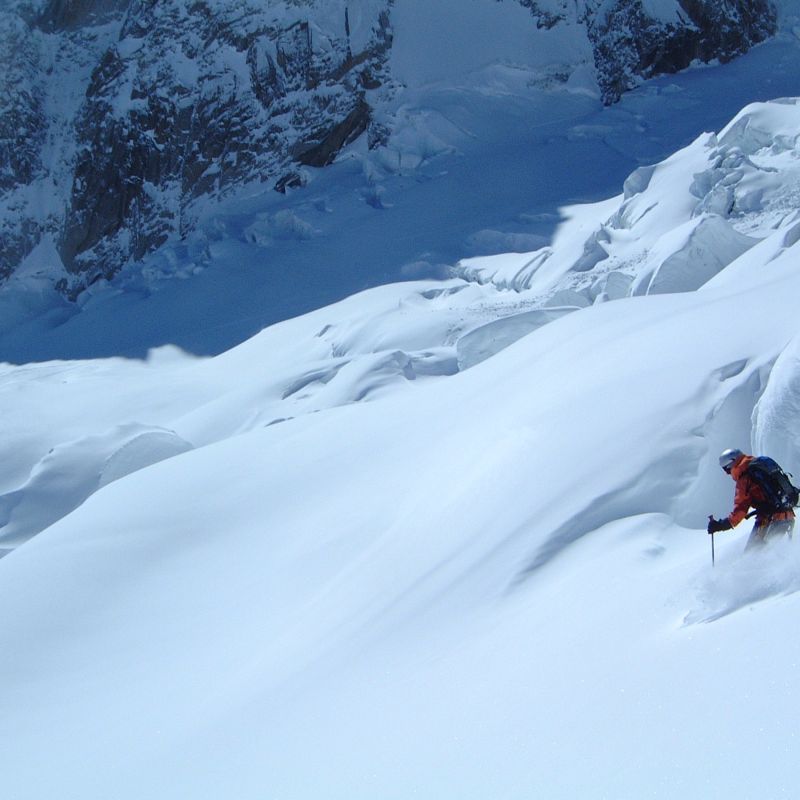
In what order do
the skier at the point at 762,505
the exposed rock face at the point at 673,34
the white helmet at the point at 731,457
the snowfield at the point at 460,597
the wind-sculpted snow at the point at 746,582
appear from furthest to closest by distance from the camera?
the exposed rock face at the point at 673,34 < the white helmet at the point at 731,457 < the skier at the point at 762,505 < the wind-sculpted snow at the point at 746,582 < the snowfield at the point at 460,597

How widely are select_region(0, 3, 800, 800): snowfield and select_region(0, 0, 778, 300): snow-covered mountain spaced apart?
29541 mm

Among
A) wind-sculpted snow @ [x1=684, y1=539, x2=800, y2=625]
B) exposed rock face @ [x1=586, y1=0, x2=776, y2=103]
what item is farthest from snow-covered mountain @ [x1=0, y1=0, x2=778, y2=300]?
wind-sculpted snow @ [x1=684, y1=539, x2=800, y2=625]

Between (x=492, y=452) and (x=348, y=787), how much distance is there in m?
3.91

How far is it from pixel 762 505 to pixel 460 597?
83.7 inches

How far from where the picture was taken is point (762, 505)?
15.1ft

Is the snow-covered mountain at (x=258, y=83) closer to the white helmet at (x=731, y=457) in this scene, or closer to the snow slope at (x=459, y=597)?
the snow slope at (x=459, y=597)

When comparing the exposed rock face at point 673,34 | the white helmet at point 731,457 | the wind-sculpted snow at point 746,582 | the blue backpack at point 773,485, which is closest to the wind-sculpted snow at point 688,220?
the white helmet at point 731,457

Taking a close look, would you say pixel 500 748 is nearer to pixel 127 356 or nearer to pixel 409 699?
pixel 409 699

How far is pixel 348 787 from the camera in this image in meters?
4.27

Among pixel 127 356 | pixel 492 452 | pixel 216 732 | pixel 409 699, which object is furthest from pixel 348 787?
pixel 127 356

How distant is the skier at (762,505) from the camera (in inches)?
179

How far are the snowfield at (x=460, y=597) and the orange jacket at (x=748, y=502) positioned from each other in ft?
0.55

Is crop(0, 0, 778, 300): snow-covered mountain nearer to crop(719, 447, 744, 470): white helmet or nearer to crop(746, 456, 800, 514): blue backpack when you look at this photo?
crop(719, 447, 744, 470): white helmet

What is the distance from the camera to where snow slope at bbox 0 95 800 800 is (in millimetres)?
3740
